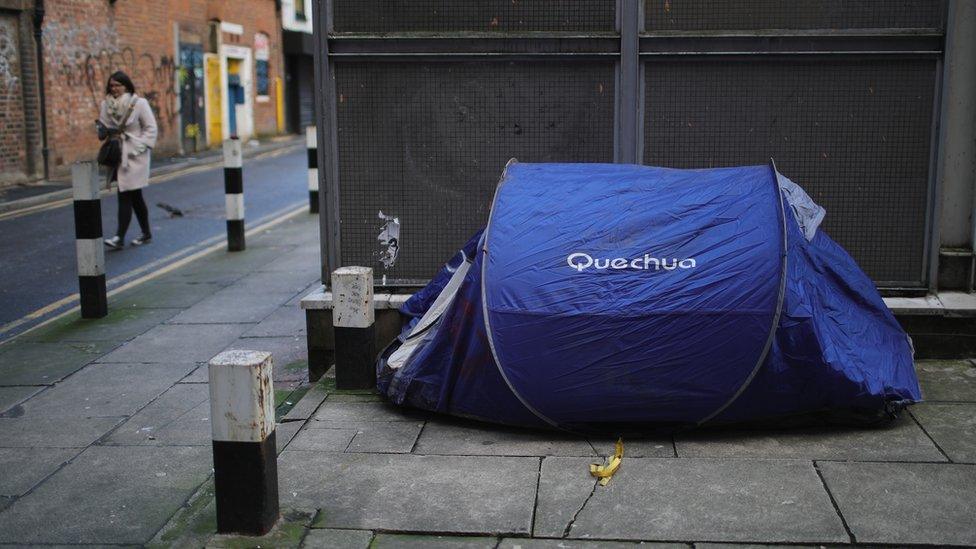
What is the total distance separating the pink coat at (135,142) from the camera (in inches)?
436

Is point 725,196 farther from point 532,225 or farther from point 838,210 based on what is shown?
point 838,210

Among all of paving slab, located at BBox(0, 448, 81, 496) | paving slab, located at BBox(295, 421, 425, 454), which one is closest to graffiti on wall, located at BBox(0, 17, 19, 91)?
paving slab, located at BBox(0, 448, 81, 496)

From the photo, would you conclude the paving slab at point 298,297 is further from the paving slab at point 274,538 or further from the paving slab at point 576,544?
the paving slab at point 576,544

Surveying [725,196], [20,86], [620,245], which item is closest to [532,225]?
[620,245]

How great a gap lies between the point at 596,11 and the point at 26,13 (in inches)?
592

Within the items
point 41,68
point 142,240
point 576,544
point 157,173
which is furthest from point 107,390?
point 157,173

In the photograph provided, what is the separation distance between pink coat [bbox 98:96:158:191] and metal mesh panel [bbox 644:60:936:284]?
665 centimetres

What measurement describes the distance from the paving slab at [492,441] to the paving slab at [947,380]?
78.8 inches

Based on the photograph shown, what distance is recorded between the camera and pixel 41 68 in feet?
61.8

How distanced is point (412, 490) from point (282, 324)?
147 inches

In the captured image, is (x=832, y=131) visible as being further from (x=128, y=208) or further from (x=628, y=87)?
(x=128, y=208)

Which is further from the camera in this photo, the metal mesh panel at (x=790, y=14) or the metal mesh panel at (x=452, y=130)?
the metal mesh panel at (x=452, y=130)

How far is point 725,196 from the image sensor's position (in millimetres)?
5258

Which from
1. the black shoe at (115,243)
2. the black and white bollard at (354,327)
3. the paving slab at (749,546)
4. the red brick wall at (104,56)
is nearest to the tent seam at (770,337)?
the paving slab at (749,546)
